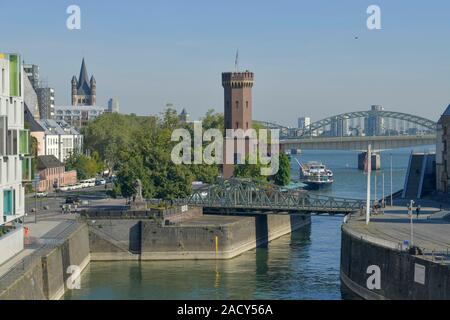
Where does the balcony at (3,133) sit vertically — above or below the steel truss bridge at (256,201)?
above

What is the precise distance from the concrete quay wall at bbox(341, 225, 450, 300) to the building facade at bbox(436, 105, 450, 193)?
2766cm

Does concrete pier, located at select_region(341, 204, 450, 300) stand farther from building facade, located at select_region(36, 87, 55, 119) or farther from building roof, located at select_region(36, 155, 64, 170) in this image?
building facade, located at select_region(36, 87, 55, 119)

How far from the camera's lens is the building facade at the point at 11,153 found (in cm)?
5075

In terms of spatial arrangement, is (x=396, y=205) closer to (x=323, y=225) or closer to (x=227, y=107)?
(x=323, y=225)

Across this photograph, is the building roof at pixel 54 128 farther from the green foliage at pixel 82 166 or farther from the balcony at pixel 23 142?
the balcony at pixel 23 142

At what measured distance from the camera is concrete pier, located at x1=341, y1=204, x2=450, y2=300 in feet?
151

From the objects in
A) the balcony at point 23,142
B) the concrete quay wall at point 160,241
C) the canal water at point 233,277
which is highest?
the balcony at point 23,142

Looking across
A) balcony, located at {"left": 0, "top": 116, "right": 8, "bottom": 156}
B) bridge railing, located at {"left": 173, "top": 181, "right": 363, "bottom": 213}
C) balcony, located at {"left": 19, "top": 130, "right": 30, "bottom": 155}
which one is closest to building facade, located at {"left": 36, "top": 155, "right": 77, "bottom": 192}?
bridge railing, located at {"left": 173, "top": 181, "right": 363, "bottom": 213}

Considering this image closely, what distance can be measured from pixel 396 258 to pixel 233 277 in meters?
15.4

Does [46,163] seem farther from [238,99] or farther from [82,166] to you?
[238,99]

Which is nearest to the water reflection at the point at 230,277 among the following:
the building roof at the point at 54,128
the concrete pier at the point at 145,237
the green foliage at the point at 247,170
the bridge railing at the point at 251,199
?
the concrete pier at the point at 145,237

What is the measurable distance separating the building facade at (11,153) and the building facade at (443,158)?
139ft
